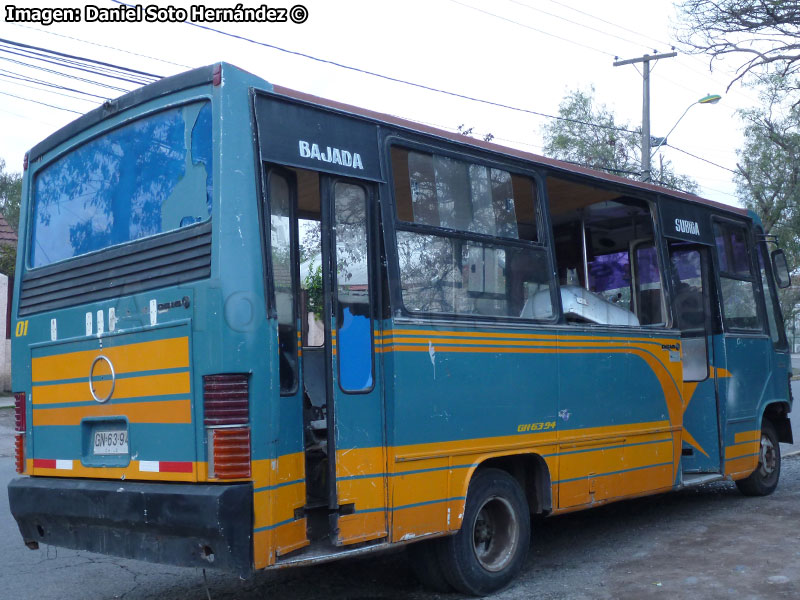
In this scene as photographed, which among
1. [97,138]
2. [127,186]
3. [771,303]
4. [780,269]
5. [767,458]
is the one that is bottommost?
[767,458]

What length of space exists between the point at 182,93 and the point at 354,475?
2349 mm

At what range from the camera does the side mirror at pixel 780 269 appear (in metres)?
9.88

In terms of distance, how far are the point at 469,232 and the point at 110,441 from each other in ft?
8.62

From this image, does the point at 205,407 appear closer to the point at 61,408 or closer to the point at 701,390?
the point at 61,408

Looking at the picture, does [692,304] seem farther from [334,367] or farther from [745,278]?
[334,367]

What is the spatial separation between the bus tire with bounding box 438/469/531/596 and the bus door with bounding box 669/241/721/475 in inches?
105

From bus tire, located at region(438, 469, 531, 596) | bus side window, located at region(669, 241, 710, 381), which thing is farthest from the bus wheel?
bus tire, located at region(438, 469, 531, 596)

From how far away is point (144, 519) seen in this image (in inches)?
188

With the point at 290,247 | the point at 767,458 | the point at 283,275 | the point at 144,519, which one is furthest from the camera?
the point at 767,458

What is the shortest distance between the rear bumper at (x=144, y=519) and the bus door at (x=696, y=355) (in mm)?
4986

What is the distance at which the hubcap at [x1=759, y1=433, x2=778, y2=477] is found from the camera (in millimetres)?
9391

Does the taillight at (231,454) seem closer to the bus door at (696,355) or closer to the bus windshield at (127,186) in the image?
the bus windshield at (127,186)

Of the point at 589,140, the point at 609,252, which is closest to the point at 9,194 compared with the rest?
the point at 589,140

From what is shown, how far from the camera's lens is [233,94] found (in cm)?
479
